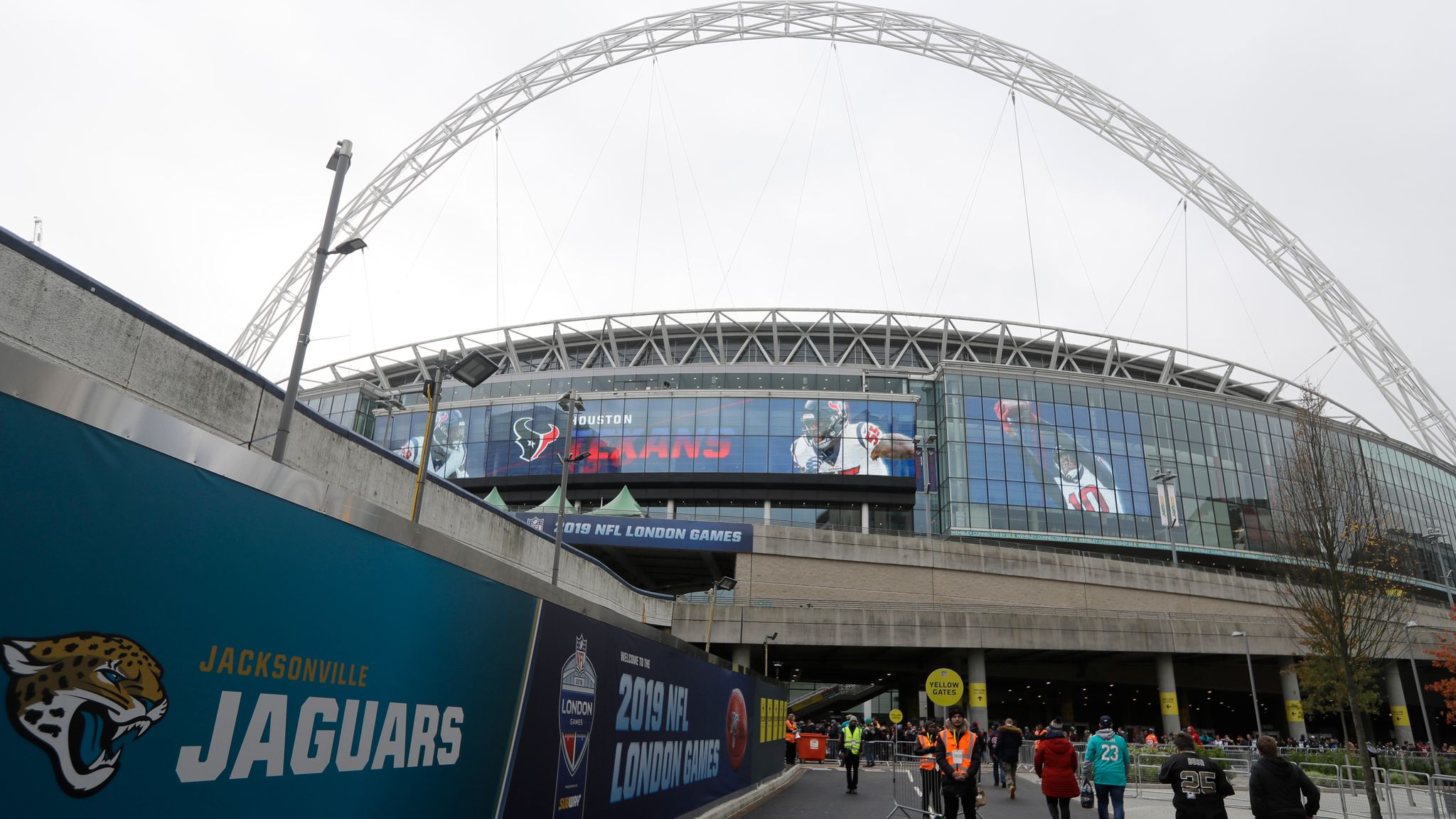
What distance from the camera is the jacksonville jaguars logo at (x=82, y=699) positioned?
3107 millimetres

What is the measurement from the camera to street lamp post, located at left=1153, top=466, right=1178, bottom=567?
212 feet

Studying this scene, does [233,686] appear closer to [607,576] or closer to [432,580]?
[432,580]

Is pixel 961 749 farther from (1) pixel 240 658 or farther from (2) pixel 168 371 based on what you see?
(2) pixel 168 371

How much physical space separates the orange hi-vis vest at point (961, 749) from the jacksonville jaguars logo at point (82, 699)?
11106 millimetres

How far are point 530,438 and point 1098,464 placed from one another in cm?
4726

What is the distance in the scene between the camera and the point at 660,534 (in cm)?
5275

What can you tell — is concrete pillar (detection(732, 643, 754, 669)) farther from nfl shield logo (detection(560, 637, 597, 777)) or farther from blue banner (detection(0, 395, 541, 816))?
blue banner (detection(0, 395, 541, 816))

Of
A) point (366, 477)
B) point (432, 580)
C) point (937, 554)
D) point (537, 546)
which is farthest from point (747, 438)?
point (432, 580)

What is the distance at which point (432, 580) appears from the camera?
5.69m

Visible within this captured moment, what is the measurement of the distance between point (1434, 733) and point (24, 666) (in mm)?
91241

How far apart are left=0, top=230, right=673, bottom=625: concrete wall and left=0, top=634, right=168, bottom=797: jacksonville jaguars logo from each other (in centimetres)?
374

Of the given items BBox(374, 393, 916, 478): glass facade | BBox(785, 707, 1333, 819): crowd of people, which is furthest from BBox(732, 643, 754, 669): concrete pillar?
BBox(785, 707, 1333, 819): crowd of people

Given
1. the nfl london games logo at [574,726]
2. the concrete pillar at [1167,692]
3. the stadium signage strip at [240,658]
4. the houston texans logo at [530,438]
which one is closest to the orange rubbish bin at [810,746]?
the nfl london games logo at [574,726]

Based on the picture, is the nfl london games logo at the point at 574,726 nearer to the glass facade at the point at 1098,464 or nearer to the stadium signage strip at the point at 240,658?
the stadium signage strip at the point at 240,658
